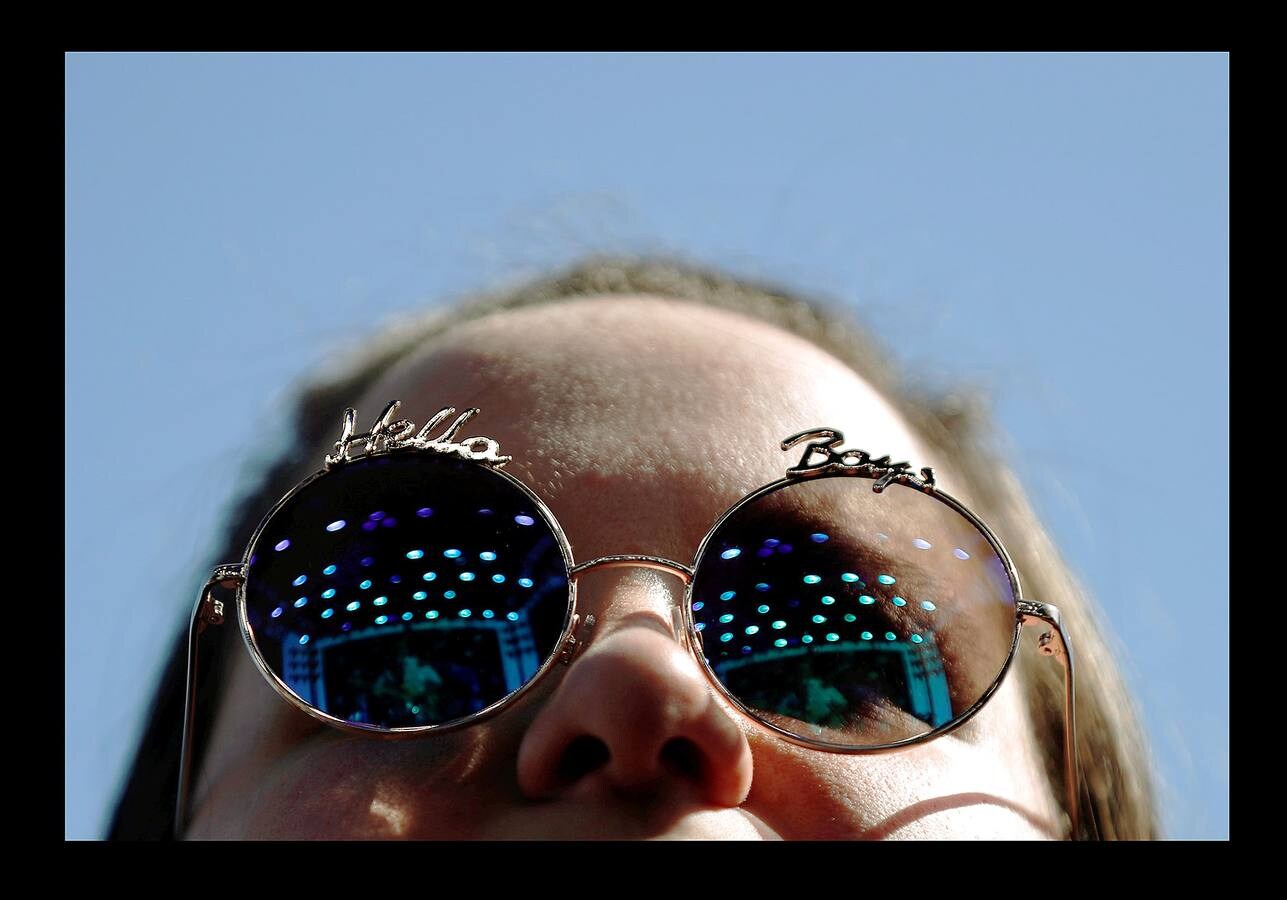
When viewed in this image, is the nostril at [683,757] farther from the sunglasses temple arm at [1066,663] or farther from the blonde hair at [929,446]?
the blonde hair at [929,446]

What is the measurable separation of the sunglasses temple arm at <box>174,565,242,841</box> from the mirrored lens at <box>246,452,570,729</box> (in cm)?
3

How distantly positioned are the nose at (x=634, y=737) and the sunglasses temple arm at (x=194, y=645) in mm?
407

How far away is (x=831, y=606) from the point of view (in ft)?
4.17

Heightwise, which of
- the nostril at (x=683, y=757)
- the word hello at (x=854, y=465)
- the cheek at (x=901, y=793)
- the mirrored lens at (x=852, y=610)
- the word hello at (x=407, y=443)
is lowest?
the cheek at (x=901, y=793)

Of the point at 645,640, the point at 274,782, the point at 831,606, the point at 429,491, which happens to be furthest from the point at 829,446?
the point at 274,782

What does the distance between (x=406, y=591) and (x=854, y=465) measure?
505mm

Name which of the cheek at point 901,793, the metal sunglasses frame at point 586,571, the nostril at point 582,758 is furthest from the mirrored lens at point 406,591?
the cheek at point 901,793

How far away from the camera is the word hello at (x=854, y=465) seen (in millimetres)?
1349

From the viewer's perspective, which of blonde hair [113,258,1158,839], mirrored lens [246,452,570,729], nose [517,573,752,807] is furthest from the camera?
blonde hair [113,258,1158,839]

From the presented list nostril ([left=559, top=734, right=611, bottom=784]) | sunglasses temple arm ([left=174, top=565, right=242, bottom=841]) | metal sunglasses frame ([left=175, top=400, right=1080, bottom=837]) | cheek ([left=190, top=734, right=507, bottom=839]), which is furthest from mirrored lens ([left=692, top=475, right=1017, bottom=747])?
sunglasses temple arm ([left=174, top=565, right=242, bottom=841])

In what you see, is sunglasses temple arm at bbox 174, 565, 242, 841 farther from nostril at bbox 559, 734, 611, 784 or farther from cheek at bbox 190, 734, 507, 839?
nostril at bbox 559, 734, 611, 784

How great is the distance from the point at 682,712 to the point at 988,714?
0.45 metres

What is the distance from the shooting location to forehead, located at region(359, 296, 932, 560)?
1348mm

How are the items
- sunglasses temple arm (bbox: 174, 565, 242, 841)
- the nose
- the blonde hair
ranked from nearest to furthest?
the nose
sunglasses temple arm (bbox: 174, 565, 242, 841)
the blonde hair
